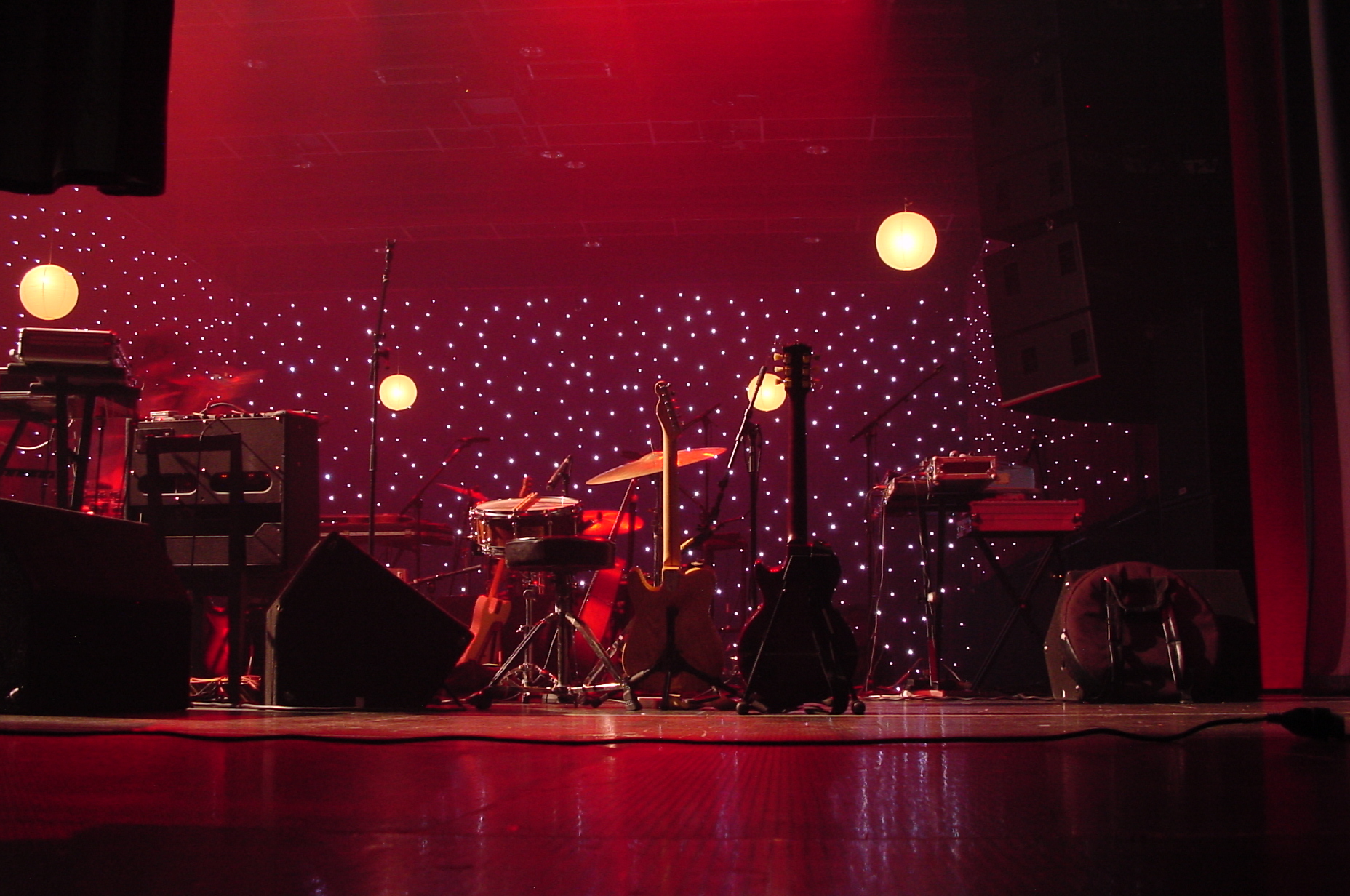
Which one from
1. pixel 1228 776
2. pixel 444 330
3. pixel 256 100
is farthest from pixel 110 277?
pixel 1228 776

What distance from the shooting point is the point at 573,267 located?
10.2 m

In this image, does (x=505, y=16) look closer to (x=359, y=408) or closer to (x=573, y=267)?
(x=573, y=267)

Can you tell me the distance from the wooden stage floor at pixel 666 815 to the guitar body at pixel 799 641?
4.65ft

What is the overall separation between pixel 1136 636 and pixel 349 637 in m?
Result: 2.89

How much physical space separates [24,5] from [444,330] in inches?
366

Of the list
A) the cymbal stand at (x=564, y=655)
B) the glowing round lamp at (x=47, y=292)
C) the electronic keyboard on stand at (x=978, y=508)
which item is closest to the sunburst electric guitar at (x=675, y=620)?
the cymbal stand at (x=564, y=655)

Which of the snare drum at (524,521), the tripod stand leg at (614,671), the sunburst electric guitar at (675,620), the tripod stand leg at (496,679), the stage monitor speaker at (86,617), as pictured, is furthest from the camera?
the snare drum at (524,521)

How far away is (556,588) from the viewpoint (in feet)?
16.5

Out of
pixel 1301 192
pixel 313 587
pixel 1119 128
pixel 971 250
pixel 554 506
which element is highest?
pixel 971 250

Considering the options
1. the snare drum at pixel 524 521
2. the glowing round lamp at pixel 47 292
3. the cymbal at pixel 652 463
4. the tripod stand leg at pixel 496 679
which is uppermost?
the glowing round lamp at pixel 47 292

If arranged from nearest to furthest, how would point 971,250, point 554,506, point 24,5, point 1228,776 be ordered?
point 1228,776
point 24,5
point 554,506
point 971,250

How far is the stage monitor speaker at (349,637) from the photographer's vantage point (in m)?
3.17

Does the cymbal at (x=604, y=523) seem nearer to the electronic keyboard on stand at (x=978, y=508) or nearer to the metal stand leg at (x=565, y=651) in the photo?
the metal stand leg at (x=565, y=651)

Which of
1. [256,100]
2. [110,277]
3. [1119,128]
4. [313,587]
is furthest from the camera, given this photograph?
[110,277]
